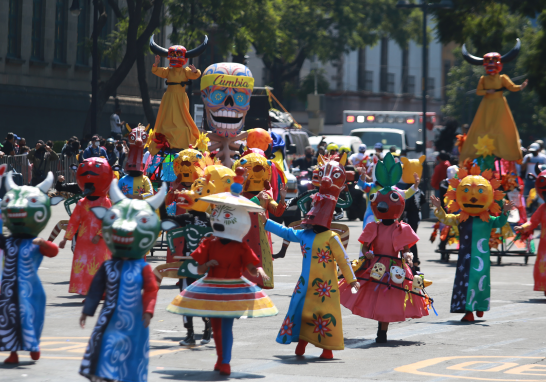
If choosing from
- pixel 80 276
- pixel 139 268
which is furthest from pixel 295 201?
pixel 139 268

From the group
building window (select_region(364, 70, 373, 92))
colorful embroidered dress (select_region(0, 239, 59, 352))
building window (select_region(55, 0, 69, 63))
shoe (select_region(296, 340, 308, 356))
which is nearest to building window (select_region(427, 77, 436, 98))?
building window (select_region(364, 70, 373, 92))

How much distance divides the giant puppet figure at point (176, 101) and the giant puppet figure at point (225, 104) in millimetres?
2088

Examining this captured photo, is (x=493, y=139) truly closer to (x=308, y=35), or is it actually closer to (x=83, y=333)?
(x=83, y=333)

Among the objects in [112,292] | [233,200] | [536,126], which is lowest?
[112,292]

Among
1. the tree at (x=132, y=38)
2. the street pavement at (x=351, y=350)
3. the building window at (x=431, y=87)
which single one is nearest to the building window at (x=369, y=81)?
the building window at (x=431, y=87)

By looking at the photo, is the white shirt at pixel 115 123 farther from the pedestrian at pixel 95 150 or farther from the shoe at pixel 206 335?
the shoe at pixel 206 335

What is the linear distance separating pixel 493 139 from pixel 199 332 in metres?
11.1

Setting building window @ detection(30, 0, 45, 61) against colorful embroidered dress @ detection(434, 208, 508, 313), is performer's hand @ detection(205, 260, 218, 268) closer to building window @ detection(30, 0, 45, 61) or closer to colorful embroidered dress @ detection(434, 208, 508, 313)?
colorful embroidered dress @ detection(434, 208, 508, 313)

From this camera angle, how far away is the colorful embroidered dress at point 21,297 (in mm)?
7512

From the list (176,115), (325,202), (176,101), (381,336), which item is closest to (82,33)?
(176,101)

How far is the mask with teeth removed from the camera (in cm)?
1345

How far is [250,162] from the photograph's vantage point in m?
10.7

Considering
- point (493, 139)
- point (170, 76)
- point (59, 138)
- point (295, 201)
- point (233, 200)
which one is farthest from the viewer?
point (59, 138)

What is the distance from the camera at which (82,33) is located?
3897cm
